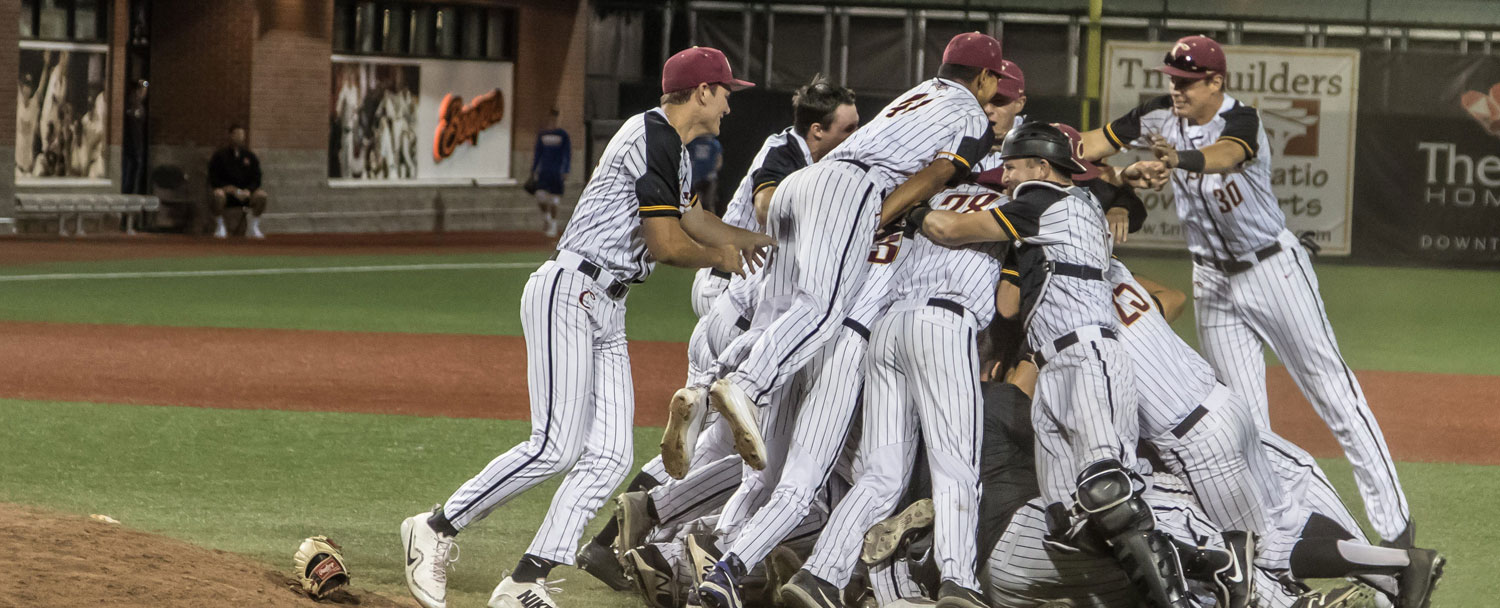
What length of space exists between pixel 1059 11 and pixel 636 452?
71.8ft

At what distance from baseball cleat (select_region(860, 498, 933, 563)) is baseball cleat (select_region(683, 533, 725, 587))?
0.51m

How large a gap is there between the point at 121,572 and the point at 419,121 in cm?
2328

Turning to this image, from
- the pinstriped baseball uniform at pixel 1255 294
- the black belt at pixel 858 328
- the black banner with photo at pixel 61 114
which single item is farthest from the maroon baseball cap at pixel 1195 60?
the black banner with photo at pixel 61 114

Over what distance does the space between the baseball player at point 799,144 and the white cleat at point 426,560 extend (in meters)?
1.89

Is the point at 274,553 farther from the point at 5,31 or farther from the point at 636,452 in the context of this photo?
the point at 5,31

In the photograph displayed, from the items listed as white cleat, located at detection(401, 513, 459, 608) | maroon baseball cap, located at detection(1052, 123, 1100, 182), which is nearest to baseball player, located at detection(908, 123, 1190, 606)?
maroon baseball cap, located at detection(1052, 123, 1100, 182)

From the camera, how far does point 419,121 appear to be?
2766 cm

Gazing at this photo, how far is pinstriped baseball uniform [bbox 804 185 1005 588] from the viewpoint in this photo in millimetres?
5188

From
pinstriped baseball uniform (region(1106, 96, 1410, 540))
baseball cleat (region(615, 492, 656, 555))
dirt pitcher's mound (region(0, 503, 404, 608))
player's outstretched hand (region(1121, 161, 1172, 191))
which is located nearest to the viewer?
dirt pitcher's mound (region(0, 503, 404, 608))

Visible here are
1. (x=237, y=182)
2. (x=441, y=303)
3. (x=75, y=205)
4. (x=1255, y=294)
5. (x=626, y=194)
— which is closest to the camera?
(x=626, y=194)

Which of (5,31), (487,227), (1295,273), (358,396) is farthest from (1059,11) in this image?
(1295,273)

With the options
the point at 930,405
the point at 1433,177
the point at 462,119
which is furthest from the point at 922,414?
→ the point at 462,119

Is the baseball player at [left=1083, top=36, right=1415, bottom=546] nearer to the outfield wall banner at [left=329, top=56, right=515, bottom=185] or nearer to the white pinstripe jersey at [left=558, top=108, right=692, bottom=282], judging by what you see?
the white pinstripe jersey at [left=558, top=108, right=692, bottom=282]

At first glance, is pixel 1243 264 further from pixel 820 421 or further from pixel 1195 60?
pixel 820 421
